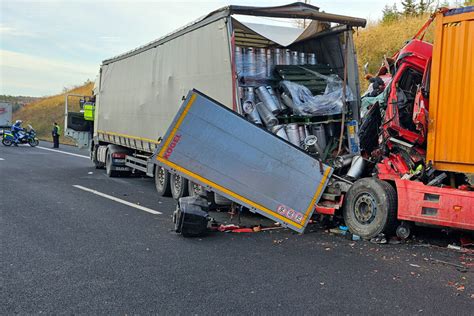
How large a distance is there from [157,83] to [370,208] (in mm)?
6342

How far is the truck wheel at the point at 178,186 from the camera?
393 inches

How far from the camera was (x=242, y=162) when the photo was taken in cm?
714

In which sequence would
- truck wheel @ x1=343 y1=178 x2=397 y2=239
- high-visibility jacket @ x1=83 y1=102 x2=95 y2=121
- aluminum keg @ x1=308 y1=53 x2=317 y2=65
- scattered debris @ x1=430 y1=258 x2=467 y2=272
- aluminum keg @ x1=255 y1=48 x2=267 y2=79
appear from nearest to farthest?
1. scattered debris @ x1=430 y1=258 x2=467 y2=272
2. truck wheel @ x1=343 y1=178 x2=397 y2=239
3. aluminum keg @ x1=255 y1=48 x2=267 y2=79
4. aluminum keg @ x1=308 y1=53 x2=317 y2=65
5. high-visibility jacket @ x1=83 y1=102 x2=95 y2=121

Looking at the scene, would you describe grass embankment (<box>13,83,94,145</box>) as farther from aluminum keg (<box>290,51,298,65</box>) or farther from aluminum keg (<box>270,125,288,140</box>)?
aluminum keg (<box>270,125,288,140</box>)

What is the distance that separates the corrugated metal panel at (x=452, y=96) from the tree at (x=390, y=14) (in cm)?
2263

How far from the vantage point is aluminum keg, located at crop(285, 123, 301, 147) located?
8.11 metres

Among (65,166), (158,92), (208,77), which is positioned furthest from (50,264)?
(65,166)

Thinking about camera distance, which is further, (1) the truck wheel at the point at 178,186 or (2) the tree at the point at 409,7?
(2) the tree at the point at 409,7

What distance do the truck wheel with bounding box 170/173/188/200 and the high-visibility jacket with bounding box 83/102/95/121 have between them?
857 centimetres

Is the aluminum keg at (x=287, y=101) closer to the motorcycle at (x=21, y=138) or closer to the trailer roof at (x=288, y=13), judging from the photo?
the trailer roof at (x=288, y=13)

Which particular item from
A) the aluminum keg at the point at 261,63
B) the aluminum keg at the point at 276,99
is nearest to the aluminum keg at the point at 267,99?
the aluminum keg at the point at 276,99

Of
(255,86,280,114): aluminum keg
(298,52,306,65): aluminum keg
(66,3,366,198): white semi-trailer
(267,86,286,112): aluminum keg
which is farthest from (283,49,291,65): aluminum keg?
(255,86,280,114): aluminum keg

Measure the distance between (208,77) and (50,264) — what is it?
4575 millimetres

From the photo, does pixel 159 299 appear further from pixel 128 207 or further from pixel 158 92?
pixel 158 92
